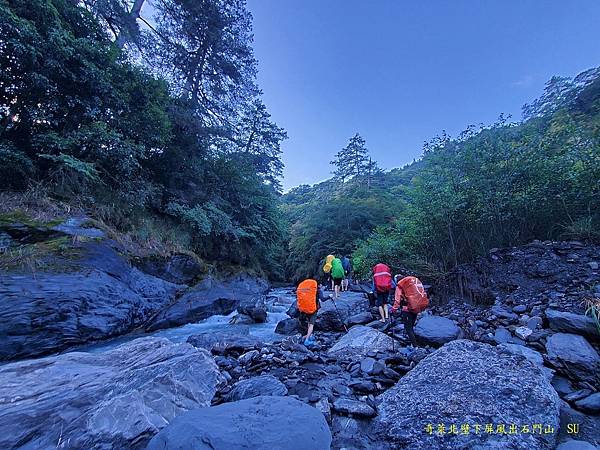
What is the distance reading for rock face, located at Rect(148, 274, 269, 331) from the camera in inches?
274

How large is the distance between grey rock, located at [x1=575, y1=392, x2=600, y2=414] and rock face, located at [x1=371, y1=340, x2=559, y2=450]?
0.34 meters

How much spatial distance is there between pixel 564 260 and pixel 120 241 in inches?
446

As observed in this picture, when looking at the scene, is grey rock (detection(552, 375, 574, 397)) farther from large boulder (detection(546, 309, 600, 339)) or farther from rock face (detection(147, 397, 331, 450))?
rock face (detection(147, 397, 331, 450))

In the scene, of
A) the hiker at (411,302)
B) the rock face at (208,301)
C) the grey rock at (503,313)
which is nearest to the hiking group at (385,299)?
the hiker at (411,302)

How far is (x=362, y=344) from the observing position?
15.0 feet

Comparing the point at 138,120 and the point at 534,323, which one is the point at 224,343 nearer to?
the point at 534,323

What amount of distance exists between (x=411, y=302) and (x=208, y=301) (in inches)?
261

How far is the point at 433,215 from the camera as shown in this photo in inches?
324

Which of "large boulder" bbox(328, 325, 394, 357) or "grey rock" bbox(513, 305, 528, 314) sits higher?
"grey rock" bbox(513, 305, 528, 314)

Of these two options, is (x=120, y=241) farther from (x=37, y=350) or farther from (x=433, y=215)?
(x=433, y=215)

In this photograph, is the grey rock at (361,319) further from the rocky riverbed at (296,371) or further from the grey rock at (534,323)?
the grey rock at (534,323)

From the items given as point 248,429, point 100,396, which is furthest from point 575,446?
point 100,396

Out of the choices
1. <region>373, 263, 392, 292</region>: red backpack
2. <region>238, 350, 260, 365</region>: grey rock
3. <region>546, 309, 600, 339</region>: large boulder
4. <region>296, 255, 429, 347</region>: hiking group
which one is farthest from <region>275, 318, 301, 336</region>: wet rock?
<region>546, 309, 600, 339</region>: large boulder

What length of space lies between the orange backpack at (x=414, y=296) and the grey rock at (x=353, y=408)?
237 centimetres
